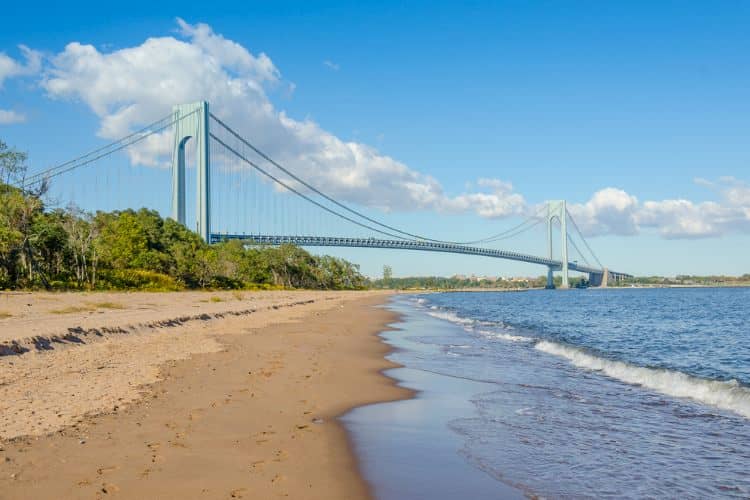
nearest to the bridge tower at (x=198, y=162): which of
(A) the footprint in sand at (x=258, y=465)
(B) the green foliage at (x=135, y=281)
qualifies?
(B) the green foliage at (x=135, y=281)

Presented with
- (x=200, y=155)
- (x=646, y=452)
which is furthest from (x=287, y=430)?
(x=200, y=155)

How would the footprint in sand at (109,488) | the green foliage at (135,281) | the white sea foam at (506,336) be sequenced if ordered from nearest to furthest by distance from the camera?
the footprint in sand at (109,488) < the white sea foam at (506,336) < the green foliage at (135,281)

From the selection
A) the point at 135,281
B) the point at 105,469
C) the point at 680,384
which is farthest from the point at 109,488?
the point at 135,281

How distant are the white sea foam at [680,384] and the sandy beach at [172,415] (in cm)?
520

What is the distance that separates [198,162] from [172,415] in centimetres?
6668

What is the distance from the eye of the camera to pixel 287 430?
7.04m

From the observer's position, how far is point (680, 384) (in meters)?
12.0

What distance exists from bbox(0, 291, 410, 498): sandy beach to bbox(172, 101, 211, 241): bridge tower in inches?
2146

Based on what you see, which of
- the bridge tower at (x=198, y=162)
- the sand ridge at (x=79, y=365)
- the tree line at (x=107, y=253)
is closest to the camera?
the sand ridge at (x=79, y=365)

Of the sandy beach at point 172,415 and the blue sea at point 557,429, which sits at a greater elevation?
the sandy beach at point 172,415

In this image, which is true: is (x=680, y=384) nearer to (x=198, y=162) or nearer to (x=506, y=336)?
(x=506, y=336)

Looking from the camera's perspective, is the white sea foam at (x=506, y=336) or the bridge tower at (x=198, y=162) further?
the bridge tower at (x=198, y=162)

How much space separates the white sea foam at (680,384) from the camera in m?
10.3

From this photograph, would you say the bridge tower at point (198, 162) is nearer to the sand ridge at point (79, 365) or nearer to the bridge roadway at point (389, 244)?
the bridge roadway at point (389, 244)
